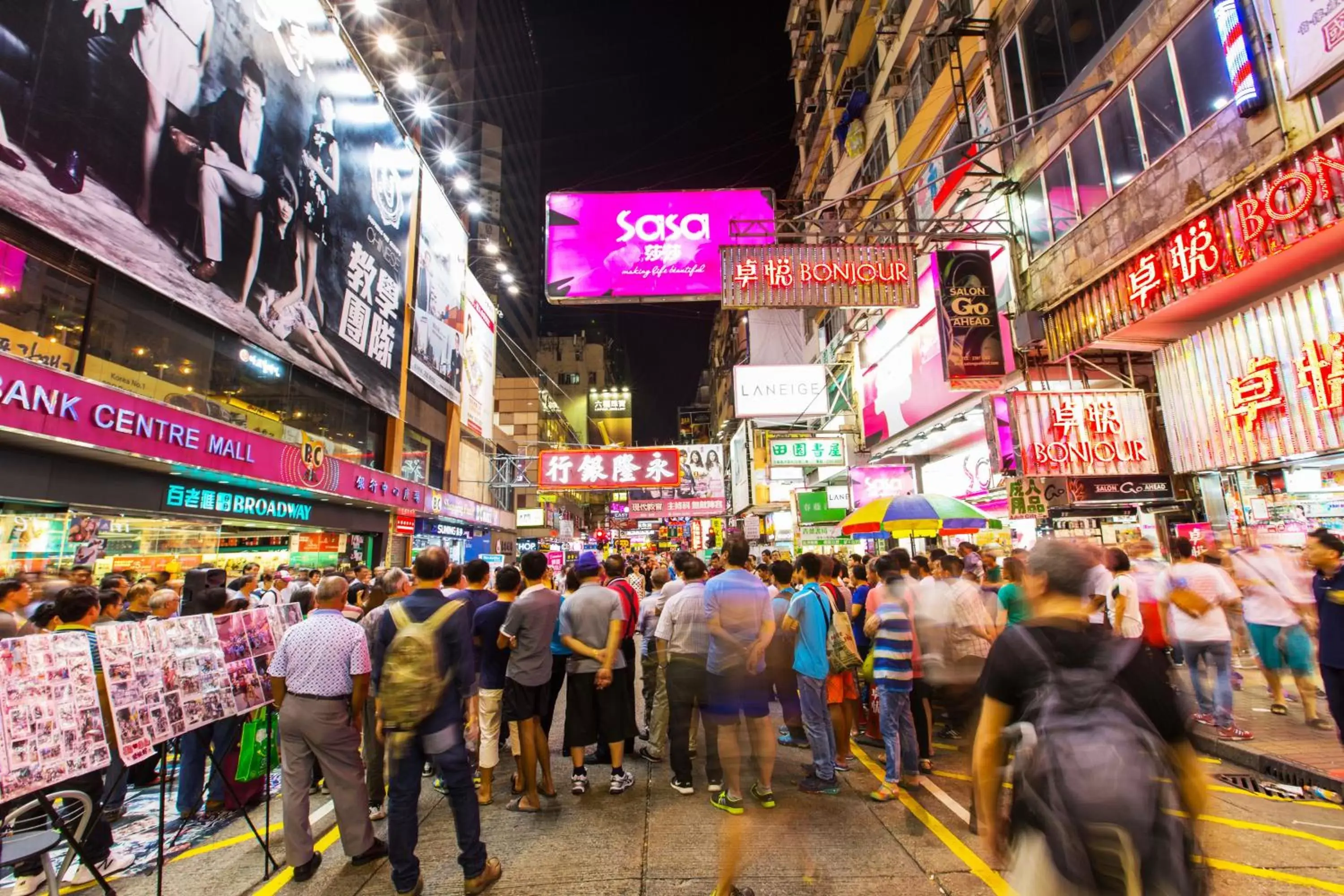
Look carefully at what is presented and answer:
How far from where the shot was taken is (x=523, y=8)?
68875 mm

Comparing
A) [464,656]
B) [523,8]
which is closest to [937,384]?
[464,656]

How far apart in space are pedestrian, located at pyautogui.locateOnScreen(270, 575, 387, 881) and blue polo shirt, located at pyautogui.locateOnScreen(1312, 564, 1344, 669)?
7285 millimetres

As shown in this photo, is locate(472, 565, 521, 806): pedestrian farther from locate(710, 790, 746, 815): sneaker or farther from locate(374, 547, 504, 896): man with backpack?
locate(710, 790, 746, 815): sneaker

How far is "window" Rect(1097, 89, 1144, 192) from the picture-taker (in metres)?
9.50

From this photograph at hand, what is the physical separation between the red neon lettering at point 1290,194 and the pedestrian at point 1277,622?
12.5ft

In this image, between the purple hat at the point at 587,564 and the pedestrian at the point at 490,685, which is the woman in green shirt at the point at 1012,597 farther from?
the pedestrian at the point at 490,685

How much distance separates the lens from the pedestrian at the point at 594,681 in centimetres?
554

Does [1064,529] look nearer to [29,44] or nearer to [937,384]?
[937,384]

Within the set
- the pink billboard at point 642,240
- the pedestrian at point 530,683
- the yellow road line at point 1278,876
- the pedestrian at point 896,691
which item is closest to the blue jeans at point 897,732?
the pedestrian at point 896,691

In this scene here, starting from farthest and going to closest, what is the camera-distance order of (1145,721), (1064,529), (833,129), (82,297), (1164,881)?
(833,129)
(1064,529)
(82,297)
(1145,721)
(1164,881)

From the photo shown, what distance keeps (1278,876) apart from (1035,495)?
27.7 feet

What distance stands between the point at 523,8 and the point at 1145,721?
86124mm

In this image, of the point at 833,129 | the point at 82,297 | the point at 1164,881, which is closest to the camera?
the point at 1164,881

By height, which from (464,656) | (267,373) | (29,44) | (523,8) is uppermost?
(523,8)
